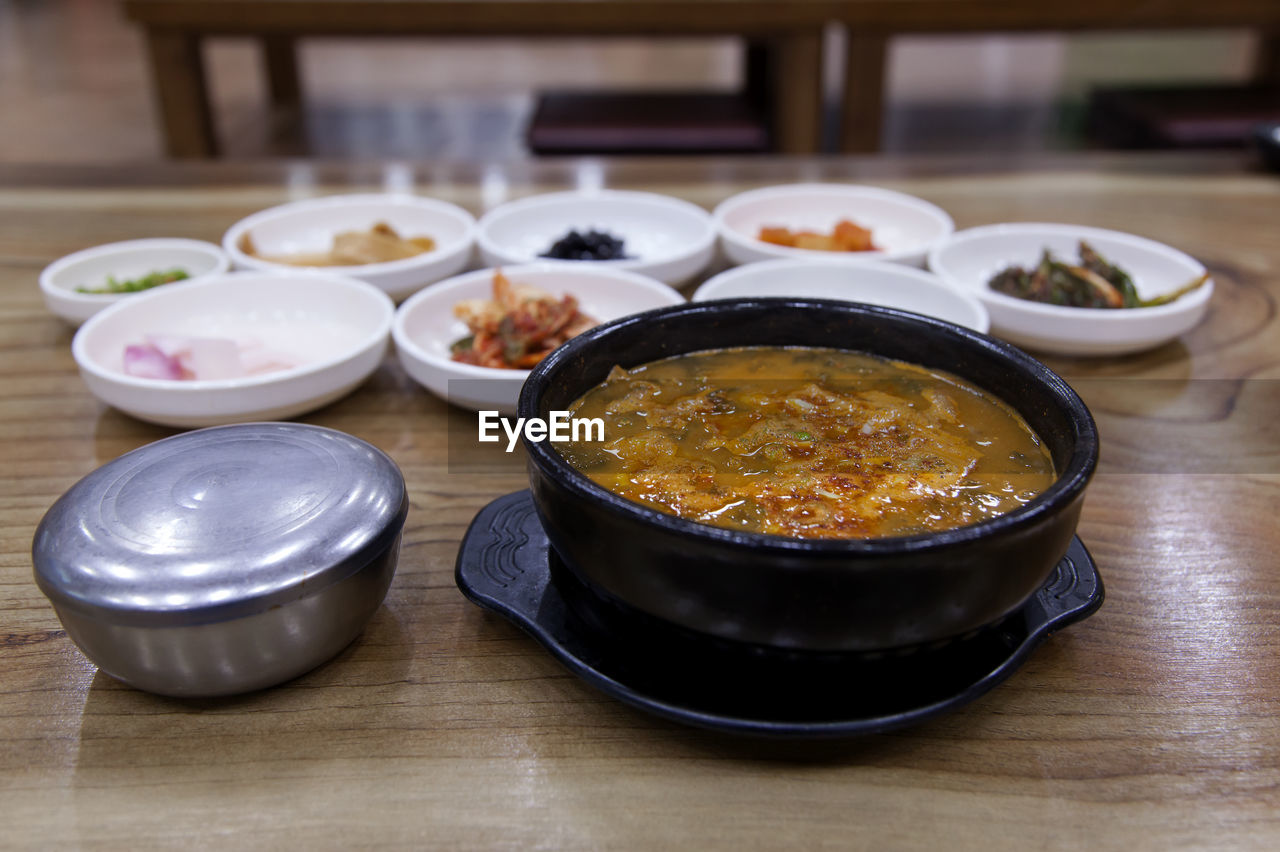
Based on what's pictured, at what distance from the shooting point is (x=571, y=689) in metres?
1.02

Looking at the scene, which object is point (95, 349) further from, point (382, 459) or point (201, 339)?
point (382, 459)

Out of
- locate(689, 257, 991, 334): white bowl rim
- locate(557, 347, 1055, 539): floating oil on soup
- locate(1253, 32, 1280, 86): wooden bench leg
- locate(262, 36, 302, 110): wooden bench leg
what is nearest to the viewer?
locate(557, 347, 1055, 539): floating oil on soup

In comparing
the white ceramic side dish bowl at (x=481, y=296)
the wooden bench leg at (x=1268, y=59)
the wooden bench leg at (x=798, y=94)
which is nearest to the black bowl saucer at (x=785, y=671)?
the white ceramic side dish bowl at (x=481, y=296)

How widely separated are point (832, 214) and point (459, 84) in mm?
5027

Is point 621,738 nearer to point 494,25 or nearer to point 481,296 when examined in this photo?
point 481,296

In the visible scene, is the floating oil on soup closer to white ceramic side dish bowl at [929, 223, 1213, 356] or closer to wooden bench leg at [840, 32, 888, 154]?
white ceramic side dish bowl at [929, 223, 1213, 356]

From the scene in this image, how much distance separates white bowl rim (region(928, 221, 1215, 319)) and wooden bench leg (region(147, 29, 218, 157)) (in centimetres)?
289

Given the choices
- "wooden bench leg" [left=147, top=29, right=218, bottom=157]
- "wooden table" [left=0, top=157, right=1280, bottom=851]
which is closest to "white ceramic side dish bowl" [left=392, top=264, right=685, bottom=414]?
"wooden table" [left=0, top=157, right=1280, bottom=851]

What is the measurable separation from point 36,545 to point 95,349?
0.75 m

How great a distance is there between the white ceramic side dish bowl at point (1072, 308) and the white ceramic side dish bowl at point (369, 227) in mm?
997

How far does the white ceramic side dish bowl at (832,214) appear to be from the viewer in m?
2.22

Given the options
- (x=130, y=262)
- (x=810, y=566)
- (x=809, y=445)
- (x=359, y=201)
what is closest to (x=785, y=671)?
(x=810, y=566)

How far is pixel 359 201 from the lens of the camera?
2.36 m

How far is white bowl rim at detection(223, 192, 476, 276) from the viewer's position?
1.90 metres
